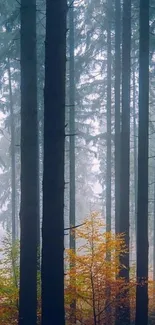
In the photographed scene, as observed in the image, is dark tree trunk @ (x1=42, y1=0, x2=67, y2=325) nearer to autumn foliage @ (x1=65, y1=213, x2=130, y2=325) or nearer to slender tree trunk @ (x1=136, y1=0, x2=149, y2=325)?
autumn foliage @ (x1=65, y1=213, x2=130, y2=325)

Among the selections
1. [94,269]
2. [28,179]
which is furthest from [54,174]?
[94,269]

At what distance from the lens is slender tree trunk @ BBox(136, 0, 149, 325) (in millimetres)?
10500

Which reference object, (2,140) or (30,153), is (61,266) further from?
(2,140)

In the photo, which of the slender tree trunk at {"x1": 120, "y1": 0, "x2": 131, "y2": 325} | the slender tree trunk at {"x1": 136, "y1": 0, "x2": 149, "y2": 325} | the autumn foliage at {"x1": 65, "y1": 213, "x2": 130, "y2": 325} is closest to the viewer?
the autumn foliage at {"x1": 65, "y1": 213, "x2": 130, "y2": 325}

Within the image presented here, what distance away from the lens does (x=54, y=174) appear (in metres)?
6.68

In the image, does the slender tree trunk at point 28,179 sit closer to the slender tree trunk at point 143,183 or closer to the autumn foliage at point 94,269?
the autumn foliage at point 94,269

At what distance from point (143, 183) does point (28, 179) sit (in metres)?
3.61

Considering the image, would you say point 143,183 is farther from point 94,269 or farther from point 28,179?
point 28,179

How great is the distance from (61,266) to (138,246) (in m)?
4.39

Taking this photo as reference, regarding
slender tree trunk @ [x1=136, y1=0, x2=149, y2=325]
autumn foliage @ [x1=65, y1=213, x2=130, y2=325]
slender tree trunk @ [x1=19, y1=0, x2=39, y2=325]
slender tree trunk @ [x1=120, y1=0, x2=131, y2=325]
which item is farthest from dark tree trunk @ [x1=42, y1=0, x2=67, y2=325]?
slender tree trunk @ [x1=120, y1=0, x2=131, y2=325]

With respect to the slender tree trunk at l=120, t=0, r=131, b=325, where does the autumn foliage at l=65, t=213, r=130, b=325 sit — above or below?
below

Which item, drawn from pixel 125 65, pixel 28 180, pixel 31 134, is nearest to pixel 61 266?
pixel 28 180

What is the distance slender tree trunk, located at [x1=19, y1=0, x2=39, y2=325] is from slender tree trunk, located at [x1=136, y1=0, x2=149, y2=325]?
3.35 m

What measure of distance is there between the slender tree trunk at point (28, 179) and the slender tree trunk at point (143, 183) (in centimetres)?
335
